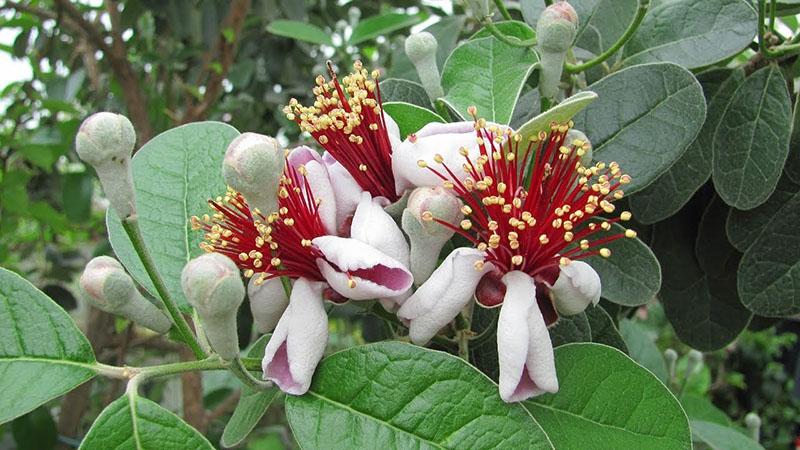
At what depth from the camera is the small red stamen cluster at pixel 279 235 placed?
692 mm

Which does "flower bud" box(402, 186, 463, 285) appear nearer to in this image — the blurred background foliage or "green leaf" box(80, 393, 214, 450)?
"green leaf" box(80, 393, 214, 450)

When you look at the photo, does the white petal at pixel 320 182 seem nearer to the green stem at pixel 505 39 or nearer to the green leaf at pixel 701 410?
the green stem at pixel 505 39

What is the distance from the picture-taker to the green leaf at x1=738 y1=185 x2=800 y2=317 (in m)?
0.90

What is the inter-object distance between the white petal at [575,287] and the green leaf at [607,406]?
0.05 metres

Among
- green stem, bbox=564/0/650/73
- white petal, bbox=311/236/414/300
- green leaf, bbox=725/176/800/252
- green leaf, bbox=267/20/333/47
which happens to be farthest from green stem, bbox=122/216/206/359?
green leaf, bbox=267/20/333/47

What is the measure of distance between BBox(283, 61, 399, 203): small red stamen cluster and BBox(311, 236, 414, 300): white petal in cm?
10

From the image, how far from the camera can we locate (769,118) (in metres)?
0.91

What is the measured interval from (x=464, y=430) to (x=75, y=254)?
Answer: 2233 millimetres

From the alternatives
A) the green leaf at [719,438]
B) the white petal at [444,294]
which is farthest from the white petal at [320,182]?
the green leaf at [719,438]

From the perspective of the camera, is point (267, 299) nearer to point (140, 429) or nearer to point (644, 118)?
point (140, 429)

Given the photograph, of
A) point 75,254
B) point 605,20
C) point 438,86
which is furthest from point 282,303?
point 75,254

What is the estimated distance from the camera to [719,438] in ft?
3.61

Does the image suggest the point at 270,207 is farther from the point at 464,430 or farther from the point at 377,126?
the point at 464,430

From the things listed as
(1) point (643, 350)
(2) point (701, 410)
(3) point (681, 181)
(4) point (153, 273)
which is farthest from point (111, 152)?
(2) point (701, 410)
